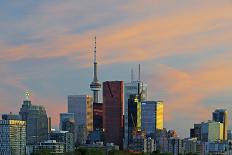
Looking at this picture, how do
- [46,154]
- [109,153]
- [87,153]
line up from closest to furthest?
[87,153]
[46,154]
[109,153]

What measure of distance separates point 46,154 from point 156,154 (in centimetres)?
2579

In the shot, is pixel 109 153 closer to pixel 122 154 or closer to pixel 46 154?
pixel 122 154

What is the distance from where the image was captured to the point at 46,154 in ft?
495

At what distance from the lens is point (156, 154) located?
14400cm

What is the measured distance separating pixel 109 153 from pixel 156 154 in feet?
67.6

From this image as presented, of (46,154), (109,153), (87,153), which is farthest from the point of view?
(109,153)

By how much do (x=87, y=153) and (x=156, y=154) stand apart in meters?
15.6

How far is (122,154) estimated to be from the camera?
15488 centimetres

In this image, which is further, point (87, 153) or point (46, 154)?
point (46, 154)

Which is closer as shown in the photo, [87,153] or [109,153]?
[87,153]

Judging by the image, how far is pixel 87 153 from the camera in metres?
140

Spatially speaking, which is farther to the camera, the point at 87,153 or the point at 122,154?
the point at 122,154

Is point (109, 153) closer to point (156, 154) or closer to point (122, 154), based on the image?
point (122, 154)

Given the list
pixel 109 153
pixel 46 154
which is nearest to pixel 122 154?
pixel 109 153
